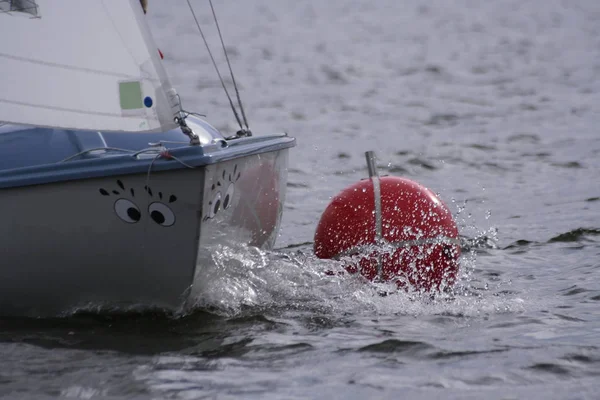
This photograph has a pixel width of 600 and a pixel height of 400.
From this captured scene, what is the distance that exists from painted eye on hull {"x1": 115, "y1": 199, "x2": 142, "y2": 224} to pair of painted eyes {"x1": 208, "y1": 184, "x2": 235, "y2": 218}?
1.03 ft

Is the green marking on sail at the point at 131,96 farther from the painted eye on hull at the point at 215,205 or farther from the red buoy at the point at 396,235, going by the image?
the red buoy at the point at 396,235

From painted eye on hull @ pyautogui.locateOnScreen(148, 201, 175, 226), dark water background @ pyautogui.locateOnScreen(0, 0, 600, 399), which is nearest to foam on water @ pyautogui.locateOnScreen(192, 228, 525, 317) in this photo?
dark water background @ pyautogui.locateOnScreen(0, 0, 600, 399)

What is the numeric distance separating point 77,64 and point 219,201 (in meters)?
0.85

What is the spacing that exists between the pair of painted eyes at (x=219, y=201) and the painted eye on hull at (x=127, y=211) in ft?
1.03

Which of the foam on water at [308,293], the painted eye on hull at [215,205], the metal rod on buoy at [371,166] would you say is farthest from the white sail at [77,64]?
the metal rod on buoy at [371,166]

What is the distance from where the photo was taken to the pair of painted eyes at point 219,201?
192 inches

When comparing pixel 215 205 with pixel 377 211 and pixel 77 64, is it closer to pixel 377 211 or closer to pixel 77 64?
pixel 77 64

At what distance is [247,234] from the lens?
5.52 meters

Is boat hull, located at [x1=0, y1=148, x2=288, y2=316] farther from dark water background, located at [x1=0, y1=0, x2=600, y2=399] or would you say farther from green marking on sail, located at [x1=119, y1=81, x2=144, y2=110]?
green marking on sail, located at [x1=119, y1=81, x2=144, y2=110]

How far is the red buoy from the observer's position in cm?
542

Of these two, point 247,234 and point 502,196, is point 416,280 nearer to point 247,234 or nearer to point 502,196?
point 247,234

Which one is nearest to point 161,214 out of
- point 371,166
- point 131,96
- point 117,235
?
point 117,235

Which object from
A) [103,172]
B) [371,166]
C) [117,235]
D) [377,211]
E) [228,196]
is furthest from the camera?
[371,166]

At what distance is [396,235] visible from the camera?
17.9ft
